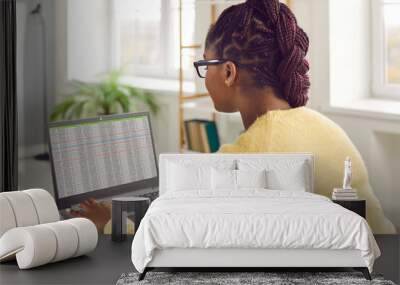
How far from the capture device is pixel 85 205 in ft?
22.2

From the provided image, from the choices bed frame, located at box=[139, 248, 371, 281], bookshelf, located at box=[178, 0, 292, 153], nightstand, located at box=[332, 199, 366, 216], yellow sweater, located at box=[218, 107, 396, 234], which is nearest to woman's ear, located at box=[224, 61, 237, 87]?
bookshelf, located at box=[178, 0, 292, 153]

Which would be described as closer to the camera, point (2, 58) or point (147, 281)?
point (147, 281)

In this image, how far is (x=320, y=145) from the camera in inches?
260

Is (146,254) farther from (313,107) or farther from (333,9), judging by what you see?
(333,9)

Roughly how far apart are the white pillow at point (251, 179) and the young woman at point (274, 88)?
0.52 metres

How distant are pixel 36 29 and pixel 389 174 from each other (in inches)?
119

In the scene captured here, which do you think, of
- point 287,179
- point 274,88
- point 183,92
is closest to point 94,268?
point 287,179

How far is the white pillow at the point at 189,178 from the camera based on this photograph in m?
6.16

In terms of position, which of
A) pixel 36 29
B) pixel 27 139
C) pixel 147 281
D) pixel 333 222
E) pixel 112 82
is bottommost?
pixel 147 281

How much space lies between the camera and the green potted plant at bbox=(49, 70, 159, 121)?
6.96 metres

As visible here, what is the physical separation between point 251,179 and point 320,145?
0.79 metres

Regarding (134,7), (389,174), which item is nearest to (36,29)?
(134,7)

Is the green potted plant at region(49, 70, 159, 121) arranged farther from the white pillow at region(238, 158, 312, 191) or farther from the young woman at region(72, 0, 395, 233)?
the white pillow at region(238, 158, 312, 191)

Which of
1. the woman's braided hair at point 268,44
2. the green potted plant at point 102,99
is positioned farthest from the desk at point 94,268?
the woman's braided hair at point 268,44
